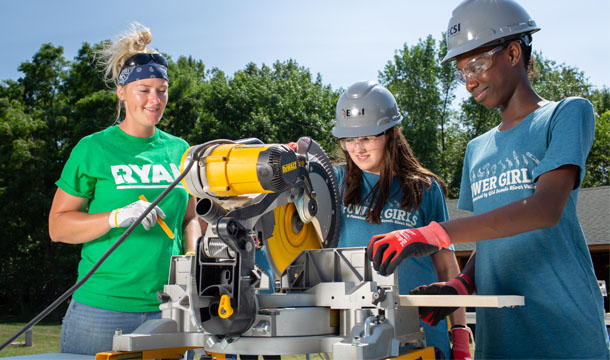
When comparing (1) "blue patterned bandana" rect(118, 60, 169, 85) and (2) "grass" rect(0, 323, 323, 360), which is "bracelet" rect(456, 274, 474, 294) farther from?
(2) "grass" rect(0, 323, 323, 360)

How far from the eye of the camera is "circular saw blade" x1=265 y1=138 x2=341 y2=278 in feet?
7.75

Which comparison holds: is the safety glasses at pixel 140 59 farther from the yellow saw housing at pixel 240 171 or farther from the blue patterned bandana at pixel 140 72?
the yellow saw housing at pixel 240 171

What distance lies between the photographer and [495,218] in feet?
6.98

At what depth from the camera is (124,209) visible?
3006mm

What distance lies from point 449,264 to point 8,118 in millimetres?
30425

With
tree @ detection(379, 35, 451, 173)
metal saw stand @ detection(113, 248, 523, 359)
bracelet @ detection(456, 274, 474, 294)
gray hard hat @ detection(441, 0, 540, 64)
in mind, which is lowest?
metal saw stand @ detection(113, 248, 523, 359)

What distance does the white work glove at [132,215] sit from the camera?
296cm

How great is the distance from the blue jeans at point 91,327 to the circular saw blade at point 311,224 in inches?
48.2

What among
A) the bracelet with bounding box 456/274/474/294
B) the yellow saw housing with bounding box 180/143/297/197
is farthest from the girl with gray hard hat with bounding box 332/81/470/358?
the yellow saw housing with bounding box 180/143/297/197

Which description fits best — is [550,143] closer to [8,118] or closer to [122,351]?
[122,351]

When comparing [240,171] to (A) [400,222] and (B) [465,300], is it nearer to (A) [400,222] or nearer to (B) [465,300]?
(B) [465,300]

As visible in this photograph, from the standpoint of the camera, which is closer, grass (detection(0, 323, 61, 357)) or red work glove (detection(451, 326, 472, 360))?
red work glove (detection(451, 326, 472, 360))

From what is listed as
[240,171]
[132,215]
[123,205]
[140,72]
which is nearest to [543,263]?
[240,171]

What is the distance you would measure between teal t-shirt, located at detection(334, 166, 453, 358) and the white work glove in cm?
104
